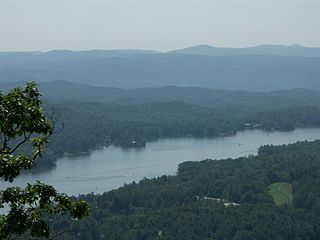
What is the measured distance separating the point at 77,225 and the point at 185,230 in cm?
549

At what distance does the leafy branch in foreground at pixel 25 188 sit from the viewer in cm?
514

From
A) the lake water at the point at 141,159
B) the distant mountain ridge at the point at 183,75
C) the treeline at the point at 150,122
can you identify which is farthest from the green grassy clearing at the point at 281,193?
the distant mountain ridge at the point at 183,75

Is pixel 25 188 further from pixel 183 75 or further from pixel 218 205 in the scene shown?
pixel 183 75

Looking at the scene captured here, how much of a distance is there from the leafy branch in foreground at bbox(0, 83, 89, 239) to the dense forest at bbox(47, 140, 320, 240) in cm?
2170

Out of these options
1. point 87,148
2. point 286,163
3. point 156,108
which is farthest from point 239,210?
point 156,108

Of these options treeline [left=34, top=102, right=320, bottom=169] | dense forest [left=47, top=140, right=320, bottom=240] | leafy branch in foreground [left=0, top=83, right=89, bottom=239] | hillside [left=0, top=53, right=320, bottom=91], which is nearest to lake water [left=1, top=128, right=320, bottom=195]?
treeline [left=34, top=102, right=320, bottom=169]

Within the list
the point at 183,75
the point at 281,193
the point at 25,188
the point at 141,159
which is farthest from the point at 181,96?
the point at 25,188

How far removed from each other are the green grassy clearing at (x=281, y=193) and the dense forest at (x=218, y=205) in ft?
0.46

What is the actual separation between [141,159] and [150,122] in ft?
85.7

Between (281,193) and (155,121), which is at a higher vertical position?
(281,193)

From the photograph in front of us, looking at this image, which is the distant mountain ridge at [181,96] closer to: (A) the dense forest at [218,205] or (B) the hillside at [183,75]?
(B) the hillside at [183,75]

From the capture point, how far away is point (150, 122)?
86625 mm

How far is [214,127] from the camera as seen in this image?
83.4m

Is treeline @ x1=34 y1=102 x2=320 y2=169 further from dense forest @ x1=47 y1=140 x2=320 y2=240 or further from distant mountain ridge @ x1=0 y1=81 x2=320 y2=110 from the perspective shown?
dense forest @ x1=47 y1=140 x2=320 y2=240
